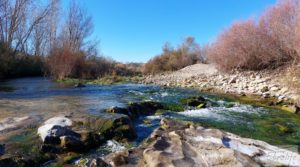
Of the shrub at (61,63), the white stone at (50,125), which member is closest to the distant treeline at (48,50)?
the shrub at (61,63)

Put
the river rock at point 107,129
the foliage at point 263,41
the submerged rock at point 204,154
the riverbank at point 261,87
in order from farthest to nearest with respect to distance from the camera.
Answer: the foliage at point 263,41, the riverbank at point 261,87, the river rock at point 107,129, the submerged rock at point 204,154

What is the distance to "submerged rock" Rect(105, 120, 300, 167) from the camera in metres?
3.09

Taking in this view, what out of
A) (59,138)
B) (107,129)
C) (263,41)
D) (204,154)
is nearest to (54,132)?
(59,138)

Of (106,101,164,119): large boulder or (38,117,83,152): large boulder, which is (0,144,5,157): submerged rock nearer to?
(38,117,83,152): large boulder

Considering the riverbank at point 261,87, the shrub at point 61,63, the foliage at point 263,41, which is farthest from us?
the shrub at point 61,63

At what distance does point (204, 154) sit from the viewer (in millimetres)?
3279

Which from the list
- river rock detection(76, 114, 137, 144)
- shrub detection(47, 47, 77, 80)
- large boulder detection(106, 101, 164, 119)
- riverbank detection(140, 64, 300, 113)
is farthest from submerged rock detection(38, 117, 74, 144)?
shrub detection(47, 47, 77, 80)

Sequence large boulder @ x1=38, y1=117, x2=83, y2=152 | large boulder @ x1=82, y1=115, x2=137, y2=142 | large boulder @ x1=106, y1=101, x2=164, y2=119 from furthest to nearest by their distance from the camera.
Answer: large boulder @ x1=106, y1=101, x2=164, y2=119 < large boulder @ x1=82, y1=115, x2=137, y2=142 < large boulder @ x1=38, y1=117, x2=83, y2=152

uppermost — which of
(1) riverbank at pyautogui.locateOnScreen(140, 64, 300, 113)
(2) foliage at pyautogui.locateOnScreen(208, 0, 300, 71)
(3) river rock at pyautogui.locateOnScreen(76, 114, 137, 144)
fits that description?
(2) foliage at pyautogui.locateOnScreen(208, 0, 300, 71)

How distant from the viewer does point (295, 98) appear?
784cm

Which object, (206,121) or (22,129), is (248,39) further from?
(22,129)

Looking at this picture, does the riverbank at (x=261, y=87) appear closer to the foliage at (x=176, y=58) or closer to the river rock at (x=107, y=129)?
the river rock at (x=107, y=129)

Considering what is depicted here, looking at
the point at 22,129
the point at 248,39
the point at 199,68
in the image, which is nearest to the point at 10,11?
the point at 199,68

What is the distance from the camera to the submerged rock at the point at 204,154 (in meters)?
3.09
